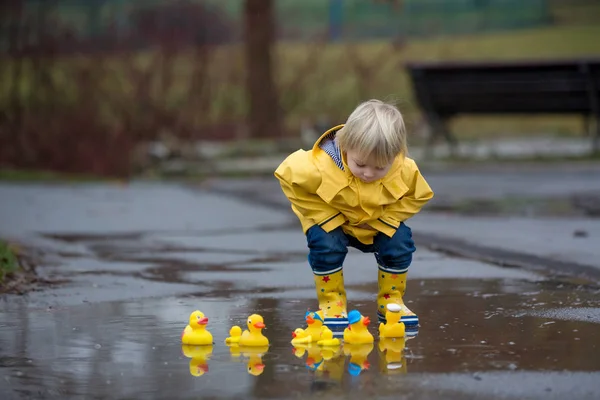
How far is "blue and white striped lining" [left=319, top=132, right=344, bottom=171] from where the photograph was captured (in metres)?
5.26

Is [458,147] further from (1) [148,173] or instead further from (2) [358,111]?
(2) [358,111]

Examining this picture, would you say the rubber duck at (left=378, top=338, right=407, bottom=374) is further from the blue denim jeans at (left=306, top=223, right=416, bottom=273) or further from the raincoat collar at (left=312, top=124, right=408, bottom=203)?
the raincoat collar at (left=312, top=124, right=408, bottom=203)

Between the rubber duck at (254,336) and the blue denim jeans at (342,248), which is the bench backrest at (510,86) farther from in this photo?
the rubber duck at (254,336)

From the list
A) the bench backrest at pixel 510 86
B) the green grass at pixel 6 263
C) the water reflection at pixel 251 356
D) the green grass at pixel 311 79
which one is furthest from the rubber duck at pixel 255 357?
the bench backrest at pixel 510 86

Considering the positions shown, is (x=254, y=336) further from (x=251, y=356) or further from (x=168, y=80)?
(x=168, y=80)

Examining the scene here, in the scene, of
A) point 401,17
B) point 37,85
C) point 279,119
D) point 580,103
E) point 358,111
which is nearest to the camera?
point 358,111

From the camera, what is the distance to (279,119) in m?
20.4

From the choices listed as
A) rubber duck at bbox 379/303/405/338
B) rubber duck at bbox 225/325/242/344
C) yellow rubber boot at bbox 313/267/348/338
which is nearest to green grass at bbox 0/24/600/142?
yellow rubber boot at bbox 313/267/348/338

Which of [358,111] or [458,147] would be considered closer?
[358,111]

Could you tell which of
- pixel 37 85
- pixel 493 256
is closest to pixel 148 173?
pixel 37 85

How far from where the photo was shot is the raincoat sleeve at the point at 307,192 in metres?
5.23

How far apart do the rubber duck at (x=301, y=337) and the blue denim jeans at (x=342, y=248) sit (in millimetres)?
600

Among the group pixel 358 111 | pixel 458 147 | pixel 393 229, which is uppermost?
pixel 358 111

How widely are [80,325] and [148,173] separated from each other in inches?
448
